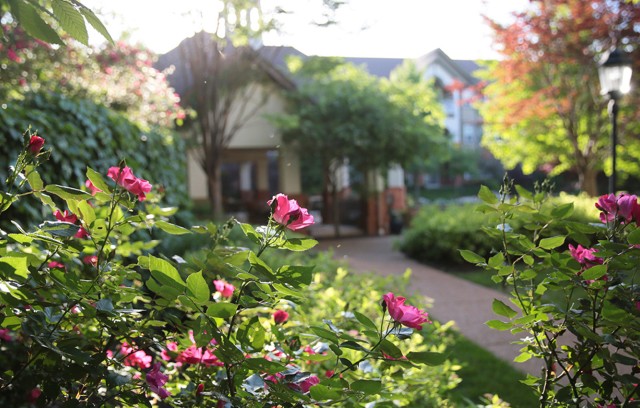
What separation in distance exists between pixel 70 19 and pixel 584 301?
1.07 metres

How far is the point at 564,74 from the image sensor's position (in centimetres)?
1195

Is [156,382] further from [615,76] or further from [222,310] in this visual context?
[615,76]

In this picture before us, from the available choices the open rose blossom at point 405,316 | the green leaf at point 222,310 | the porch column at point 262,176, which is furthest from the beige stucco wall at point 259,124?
the green leaf at point 222,310

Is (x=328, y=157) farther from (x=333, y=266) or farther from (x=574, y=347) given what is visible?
(x=574, y=347)

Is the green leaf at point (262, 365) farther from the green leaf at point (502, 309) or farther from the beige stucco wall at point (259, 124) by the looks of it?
the beige stucco wall at point (259, 124)

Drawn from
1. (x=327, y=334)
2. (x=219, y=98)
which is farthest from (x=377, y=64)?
(x=327, y=334)

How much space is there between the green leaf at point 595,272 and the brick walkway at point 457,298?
1.00 meters

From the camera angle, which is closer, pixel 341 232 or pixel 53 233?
pixel 53 233

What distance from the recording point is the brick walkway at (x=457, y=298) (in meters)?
4.11

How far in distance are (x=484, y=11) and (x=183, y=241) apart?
879 centimetres

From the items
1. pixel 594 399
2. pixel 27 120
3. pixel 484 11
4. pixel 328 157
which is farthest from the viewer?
pixel 328 157

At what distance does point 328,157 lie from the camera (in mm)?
14484

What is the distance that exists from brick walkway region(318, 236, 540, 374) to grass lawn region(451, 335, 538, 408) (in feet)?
0.31

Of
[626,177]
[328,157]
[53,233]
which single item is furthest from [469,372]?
[626,177]
